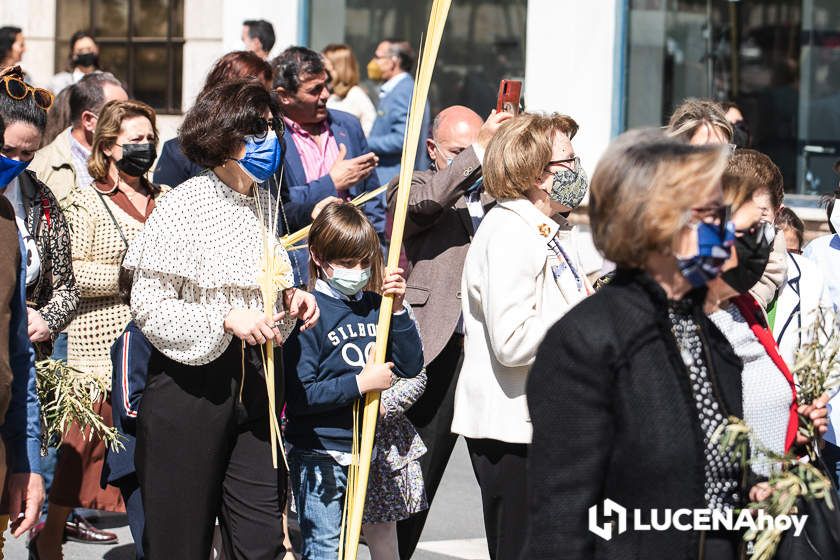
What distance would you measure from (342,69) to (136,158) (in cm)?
594

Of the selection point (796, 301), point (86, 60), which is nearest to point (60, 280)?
point (796, 301)

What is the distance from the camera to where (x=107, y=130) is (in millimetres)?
6387

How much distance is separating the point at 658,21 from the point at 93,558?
731cm

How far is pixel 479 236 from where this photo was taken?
199 inches

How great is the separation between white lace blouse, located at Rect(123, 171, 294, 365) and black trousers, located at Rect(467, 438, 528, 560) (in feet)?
3.09

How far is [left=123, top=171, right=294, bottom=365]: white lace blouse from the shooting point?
4.52m

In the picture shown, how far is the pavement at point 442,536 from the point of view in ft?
22.4

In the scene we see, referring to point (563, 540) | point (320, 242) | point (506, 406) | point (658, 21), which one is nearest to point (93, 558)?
point (320, 242)

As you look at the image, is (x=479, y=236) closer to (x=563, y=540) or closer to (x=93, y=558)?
(x=563, y=540)

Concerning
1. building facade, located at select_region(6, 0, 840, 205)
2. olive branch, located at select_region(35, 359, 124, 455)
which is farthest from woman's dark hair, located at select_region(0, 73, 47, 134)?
building facade, located at select_region(6, 0, 840, 205)

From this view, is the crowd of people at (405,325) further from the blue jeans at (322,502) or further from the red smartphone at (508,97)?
the red smartphone at (508,97)

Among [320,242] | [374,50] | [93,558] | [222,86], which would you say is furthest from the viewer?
[374,50]

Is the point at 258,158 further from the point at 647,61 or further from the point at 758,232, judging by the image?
the point at 647,61
